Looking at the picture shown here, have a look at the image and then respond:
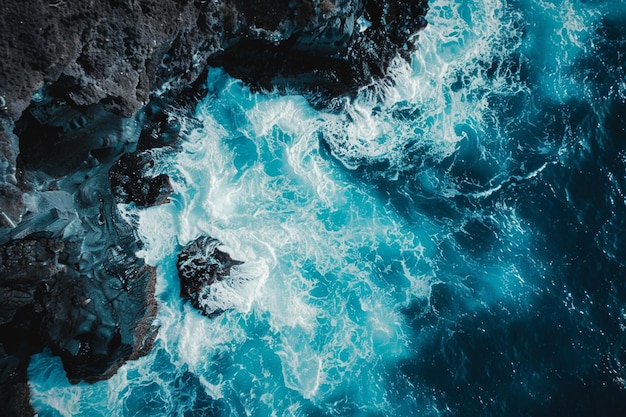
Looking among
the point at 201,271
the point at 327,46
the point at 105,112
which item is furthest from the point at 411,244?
the point at 105,112

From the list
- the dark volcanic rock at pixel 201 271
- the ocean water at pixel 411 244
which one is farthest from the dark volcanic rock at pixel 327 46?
the dark volcanic rock at pixel 201 271

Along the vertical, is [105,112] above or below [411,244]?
above

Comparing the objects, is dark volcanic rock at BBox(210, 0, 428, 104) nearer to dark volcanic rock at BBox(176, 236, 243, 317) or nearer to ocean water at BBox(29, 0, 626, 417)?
ocean water at BBox(29, 0, 626, 417)

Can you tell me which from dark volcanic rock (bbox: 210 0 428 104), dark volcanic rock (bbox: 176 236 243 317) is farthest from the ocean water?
dark volcanic rock (bbox: 210 0 428 104)

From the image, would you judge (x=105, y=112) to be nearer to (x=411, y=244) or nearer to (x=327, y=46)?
(x=327, y=46)

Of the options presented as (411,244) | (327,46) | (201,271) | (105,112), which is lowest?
(201,271)

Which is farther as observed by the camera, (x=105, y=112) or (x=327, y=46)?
(x=327, y=46)
